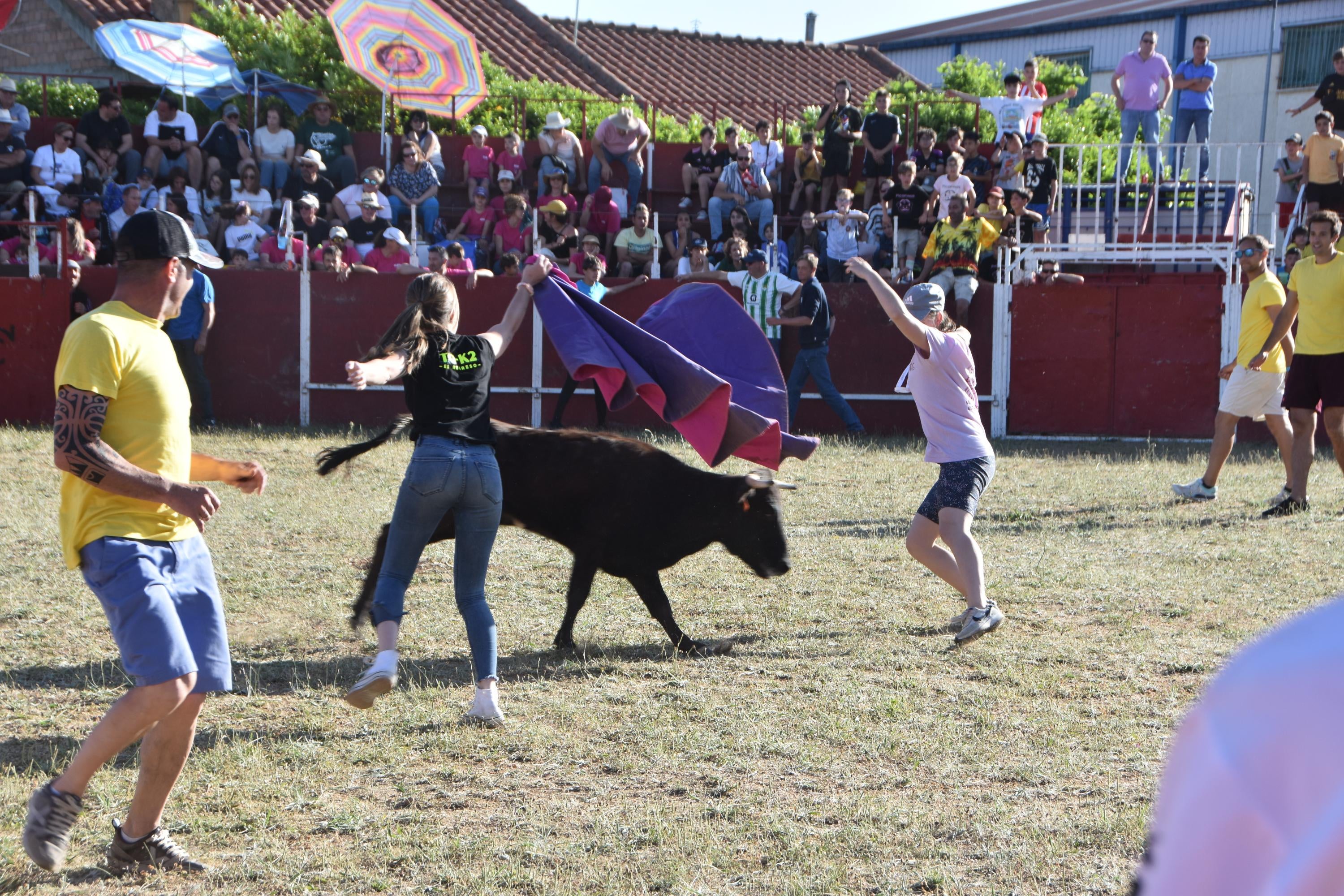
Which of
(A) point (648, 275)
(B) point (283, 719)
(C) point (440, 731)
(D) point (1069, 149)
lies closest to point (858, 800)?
(C) point (440, 731)

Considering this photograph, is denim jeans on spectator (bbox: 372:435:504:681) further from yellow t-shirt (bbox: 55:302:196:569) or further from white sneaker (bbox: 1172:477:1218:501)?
white sneaker (bbox: 1172:477:1218:501)

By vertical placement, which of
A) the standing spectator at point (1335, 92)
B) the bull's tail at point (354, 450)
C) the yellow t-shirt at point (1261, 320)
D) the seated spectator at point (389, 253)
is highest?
the standing spectator at point (1335, 92)

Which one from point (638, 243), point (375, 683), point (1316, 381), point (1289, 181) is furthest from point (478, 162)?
point (375, 683)

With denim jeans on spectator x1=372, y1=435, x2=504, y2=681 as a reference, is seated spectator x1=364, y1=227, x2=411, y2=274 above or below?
above

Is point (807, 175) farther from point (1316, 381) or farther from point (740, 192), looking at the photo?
point (1316, 381)

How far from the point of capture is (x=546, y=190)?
16844 mm

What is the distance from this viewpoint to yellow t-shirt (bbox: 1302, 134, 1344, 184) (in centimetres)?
1476

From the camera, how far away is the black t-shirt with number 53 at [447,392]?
15.6 feet

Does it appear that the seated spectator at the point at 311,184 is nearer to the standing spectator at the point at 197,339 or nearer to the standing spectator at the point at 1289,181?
the standing spectator at the point at 197,339

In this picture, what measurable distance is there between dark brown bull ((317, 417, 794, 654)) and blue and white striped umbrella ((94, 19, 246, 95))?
1452 centimetres

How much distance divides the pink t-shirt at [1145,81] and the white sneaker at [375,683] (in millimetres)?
14702

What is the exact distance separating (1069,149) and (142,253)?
52.9 feet

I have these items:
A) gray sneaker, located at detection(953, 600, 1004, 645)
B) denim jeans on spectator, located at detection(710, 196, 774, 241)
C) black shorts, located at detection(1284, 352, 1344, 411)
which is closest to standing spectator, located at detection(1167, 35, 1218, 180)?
denim jeans on spectator, located at detection(710, 196, 774, 241)

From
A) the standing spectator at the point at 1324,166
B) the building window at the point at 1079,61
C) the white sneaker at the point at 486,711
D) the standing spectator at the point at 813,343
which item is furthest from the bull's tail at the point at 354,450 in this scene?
the building window at the point at 1079,61
